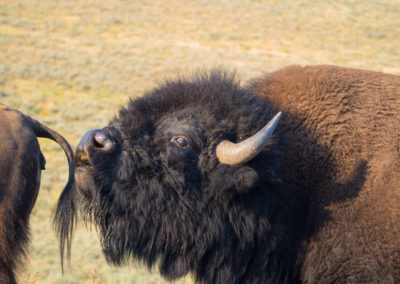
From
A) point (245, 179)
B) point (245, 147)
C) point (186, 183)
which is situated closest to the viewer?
point (245, 147)

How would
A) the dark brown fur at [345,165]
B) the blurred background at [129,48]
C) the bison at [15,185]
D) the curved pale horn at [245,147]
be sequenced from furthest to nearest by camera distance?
the blurred background at [129,48], the bison at [15,185], the dark brown fur at [345,165], the curved pale horn at [245,147]

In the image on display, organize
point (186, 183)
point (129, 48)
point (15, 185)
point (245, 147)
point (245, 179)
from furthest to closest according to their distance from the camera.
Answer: point (129, 48), point (15, 185), point (186, 183), point (245, 179), point (245, 147)

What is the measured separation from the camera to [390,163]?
10.7 feet

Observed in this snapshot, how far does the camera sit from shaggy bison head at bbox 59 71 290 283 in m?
3.27

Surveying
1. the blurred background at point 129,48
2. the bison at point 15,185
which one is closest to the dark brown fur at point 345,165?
the bison at point 15,185

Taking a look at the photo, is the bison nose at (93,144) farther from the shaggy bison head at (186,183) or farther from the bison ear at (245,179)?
the bison ear at (245,179)

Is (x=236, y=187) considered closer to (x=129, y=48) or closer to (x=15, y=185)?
(x=15, y=185)

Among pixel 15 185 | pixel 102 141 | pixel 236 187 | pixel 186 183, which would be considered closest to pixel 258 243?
pixel 236 187

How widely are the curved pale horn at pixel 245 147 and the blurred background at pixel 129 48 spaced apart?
427cm

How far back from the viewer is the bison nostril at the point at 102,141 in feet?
10.6

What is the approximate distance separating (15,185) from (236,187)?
72.0 inches

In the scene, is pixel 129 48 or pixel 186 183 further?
pixel 129 48

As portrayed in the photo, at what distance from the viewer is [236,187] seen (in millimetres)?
3213

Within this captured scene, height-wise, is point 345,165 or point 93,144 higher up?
point 93,144
